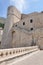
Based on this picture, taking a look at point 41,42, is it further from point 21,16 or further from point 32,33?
point 21,16

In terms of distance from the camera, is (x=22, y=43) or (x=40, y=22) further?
(x=40, y=22)

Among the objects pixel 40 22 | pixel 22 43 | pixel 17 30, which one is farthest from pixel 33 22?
pixel 22 43

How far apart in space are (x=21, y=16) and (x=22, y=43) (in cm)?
1311

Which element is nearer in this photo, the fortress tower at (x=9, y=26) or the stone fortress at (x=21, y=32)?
the stone fortress at (x=21, y=32)

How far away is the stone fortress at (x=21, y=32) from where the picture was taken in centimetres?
2206

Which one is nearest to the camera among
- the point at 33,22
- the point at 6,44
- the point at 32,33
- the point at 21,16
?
the point at 32,33

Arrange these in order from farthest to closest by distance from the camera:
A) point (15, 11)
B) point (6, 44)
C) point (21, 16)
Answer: point (21, 16) → point (15, 11) → point (6, 44)

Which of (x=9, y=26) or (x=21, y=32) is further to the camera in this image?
(x=9, y=26)

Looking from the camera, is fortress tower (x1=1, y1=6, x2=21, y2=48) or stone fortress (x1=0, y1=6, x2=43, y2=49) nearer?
stone fortress (x1=0, y1=6, x2=43, y2=49)

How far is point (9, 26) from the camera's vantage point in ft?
94.3

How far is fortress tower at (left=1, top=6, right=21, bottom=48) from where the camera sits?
2691 centimetres

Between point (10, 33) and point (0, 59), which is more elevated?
point (10, 33)

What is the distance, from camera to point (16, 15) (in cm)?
3138

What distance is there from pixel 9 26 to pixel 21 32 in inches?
205
